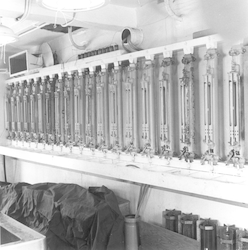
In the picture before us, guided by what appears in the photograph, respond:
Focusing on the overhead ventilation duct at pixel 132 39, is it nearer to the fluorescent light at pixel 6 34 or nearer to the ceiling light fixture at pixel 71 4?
the fluorescent light at pixel 6 34

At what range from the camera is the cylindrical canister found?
2.82 meters

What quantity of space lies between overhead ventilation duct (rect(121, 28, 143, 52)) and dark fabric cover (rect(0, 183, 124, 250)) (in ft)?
3.91

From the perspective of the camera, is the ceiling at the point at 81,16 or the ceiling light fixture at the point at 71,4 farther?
the ceiling at the point at 81,16

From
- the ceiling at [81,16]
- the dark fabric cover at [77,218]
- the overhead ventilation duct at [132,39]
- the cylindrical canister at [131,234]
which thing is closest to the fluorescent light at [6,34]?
the ceiling at [81,16]

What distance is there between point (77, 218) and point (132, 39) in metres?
1.44

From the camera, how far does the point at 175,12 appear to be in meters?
2.72

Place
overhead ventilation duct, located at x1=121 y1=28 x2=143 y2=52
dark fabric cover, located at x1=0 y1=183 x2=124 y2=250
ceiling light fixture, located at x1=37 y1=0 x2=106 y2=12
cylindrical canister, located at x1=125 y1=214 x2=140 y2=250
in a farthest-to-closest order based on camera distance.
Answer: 1. overhead ventilation duct, located at x1=121 y1=28 x2=143 y2=52
2. cylindrical canister, located at x1=125 y1=214 x2=140 y2=250
3. dark fabric cover, located at x1=0 y1=183 x2=124 y2=250
4. ceiling light fixture, located at x1=37 y1=0 x2=106 y2=12

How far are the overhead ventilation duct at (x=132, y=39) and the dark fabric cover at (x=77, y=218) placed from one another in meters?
1.19

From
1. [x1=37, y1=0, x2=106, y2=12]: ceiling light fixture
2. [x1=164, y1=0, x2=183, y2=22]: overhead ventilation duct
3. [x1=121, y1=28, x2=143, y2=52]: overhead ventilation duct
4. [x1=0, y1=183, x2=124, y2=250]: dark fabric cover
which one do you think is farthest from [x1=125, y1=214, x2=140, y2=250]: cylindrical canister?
[x1=37, y1=0, x2=106, y2=12]: ceiling light fixture

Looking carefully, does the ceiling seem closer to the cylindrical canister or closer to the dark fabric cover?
the dark fabric cover

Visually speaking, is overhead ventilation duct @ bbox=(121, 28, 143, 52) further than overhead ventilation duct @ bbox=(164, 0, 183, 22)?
Yes

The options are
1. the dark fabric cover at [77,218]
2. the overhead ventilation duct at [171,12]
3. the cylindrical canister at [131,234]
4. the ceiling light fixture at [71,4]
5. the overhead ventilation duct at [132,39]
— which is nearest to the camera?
the ceiling light fixture at [71,4]

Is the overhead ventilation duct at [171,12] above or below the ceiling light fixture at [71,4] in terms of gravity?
above

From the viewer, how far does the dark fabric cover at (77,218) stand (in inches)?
106
